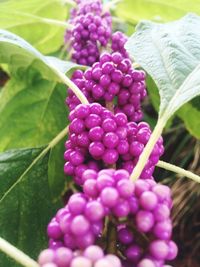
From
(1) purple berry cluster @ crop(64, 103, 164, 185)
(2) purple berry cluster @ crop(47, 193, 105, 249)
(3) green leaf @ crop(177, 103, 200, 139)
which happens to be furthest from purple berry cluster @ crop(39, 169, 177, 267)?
(3) green leaf @ crop(177, 103, 200, 139)

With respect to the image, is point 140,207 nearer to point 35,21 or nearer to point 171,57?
point 171,57

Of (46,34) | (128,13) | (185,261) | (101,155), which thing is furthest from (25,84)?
(185,261)

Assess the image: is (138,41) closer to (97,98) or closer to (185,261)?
(97,98)

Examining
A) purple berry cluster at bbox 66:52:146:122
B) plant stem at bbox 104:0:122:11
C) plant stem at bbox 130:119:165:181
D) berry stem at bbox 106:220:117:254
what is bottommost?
plant stem at bbox 104:0:122:11

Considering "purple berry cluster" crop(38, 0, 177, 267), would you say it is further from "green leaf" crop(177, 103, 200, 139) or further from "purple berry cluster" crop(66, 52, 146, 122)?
"green leaf" crop(177, 103, 200, 139)

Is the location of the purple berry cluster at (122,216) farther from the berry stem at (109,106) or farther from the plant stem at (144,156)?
the berry stem at (109,106)

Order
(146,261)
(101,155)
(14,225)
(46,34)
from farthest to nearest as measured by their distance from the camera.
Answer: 1. (46,34)
2. (14,225)
3. (101,155)
4. (146,261)
